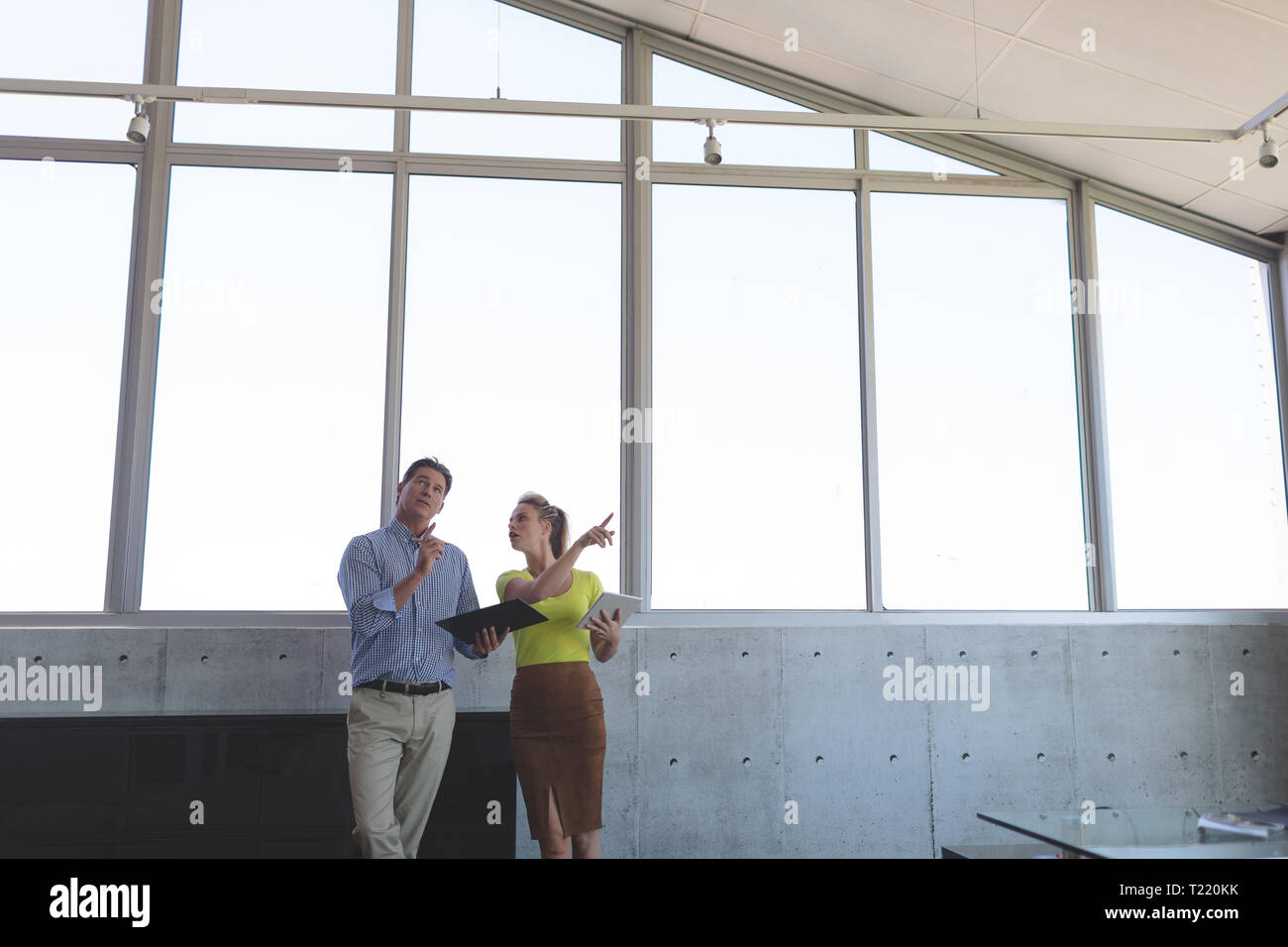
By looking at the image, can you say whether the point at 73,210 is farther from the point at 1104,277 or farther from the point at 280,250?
the point at 1104,277

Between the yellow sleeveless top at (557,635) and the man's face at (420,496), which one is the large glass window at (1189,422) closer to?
the yellow sleeveless top at (557,635)

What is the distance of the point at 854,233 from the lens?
506cm

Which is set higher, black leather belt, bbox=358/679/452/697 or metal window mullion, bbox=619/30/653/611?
metal window mullion, bbox=619/30/653/611

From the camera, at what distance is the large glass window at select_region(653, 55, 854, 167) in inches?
198

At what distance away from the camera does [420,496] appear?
3.58 m

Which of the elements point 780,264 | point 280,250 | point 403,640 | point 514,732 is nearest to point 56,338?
point 280,250

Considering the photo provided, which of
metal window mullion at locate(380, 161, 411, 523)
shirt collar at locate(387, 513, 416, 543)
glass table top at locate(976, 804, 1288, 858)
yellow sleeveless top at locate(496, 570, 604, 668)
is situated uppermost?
metal window mullion at locate(380, 161, 411, 523)

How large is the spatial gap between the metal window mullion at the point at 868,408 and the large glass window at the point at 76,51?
370cm

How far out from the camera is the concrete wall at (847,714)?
4.31m

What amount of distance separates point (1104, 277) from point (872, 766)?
9.27ft

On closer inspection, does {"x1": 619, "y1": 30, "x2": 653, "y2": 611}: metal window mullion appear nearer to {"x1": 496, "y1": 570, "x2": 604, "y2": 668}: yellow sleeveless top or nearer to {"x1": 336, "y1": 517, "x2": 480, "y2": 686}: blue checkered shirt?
{"x1": 496, "y1": 570, "x2": 604, "y2": 668}: yellow sleeveless top

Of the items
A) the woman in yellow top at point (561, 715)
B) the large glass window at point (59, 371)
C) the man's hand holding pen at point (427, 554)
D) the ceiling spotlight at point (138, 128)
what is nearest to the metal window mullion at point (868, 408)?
the woman in yellow top at point (561, 715)

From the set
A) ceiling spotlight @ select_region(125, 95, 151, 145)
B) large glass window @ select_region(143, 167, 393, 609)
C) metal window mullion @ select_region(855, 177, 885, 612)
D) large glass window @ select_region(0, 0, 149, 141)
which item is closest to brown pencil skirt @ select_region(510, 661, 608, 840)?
large glass window @ select_region(143, 167, 393, 609)
